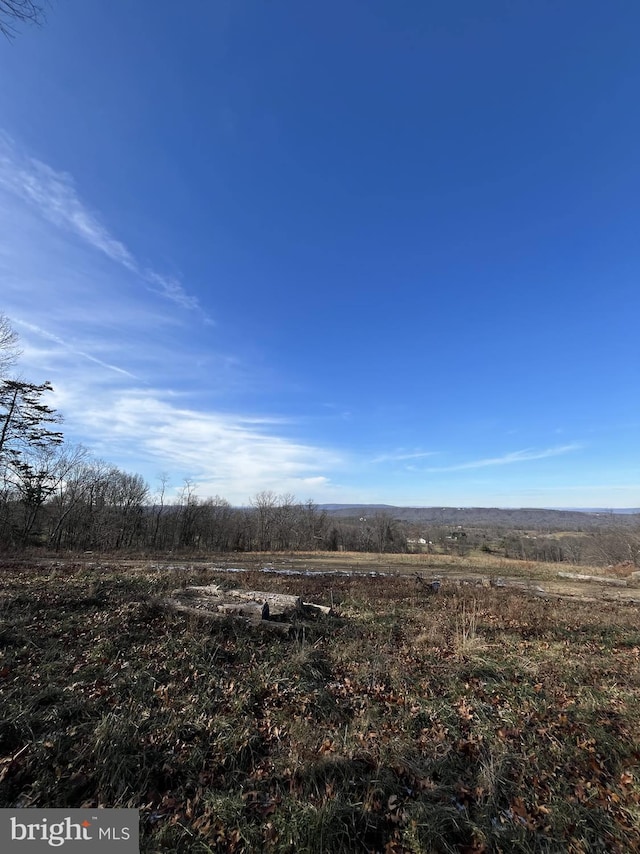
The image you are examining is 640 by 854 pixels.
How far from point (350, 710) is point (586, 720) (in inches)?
144

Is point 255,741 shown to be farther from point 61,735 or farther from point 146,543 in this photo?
point 146,543

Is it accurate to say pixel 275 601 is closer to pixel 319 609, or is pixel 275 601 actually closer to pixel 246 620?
pixel 246 620

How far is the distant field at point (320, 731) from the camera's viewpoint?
3.76m

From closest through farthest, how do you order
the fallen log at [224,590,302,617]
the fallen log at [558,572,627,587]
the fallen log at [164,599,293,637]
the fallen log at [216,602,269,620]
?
the fallen log at [164,599,293,637]
the fallen log at [216,602,269,620]
the fallen log at [224,590,302,617]
the fallen log at [558,572,627,587]

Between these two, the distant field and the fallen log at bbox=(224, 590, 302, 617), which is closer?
the distant field

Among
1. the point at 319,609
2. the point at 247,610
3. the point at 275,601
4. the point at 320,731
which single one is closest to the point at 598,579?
the point at 319,609

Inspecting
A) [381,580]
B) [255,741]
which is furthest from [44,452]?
[255,741]

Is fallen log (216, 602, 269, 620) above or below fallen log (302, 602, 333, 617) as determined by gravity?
above

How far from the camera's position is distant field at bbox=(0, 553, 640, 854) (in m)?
3.76

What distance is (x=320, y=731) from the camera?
5.25m

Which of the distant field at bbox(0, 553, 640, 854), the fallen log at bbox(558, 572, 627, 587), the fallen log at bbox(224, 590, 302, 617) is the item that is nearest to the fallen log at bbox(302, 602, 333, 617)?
the fallen log at bbox(224, 590, 302, 617)

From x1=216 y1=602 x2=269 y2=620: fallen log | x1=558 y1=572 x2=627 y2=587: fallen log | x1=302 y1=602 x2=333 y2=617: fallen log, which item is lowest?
x1=558 y1=572 x2=627 y2=587: fallen log

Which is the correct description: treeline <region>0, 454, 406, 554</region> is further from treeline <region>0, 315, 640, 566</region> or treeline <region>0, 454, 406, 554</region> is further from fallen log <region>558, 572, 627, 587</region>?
fallen log <region>558, 572, 627, 587</region>

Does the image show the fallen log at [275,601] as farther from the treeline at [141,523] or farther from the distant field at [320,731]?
the treeline at [141,523]
